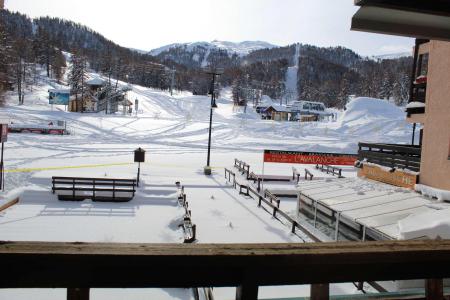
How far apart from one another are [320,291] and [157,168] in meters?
25.9

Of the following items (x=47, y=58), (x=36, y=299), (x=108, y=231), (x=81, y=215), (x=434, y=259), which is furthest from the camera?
(x=47, y=58)

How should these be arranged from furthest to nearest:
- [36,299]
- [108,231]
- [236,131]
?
[236,131] < [108,231] < [36,299]

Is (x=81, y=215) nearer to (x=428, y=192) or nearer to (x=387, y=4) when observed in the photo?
(x=428, y=192)

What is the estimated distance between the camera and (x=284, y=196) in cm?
2127

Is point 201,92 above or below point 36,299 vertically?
above

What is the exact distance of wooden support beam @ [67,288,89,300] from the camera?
193 centimetres

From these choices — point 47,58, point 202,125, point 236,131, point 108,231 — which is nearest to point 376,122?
point 236,131

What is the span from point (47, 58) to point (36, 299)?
11449 cm

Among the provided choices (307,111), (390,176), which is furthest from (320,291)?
(307,111)

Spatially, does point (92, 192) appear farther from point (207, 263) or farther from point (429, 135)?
point (207, 263)

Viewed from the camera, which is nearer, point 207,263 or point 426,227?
point 207,263

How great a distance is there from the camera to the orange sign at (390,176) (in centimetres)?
1278

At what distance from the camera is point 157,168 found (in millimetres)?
27547

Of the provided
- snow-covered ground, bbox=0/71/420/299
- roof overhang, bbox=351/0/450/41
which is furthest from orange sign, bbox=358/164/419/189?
roof overhang, bbox=351/0/450/41
